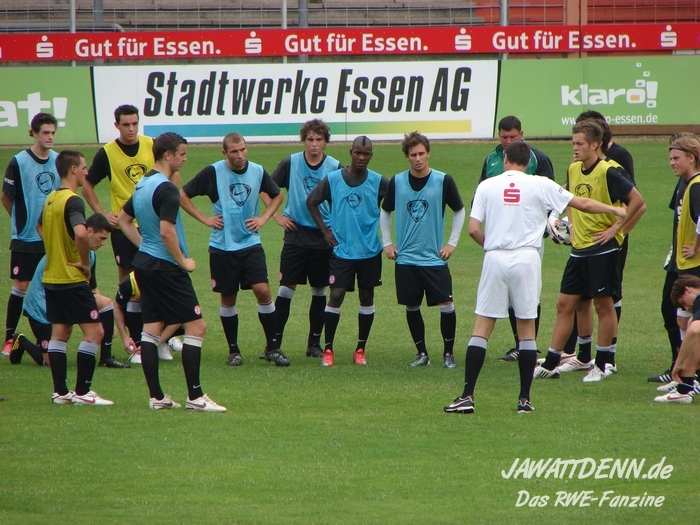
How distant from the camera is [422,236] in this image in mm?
8562

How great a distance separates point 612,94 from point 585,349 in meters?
16.2

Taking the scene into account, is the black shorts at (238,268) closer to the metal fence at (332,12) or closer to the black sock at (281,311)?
the black sock at (281,311)

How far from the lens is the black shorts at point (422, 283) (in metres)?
8.57

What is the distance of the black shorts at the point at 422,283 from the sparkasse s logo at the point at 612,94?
52.2 ft

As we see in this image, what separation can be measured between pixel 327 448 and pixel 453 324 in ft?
9.68

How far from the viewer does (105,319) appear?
8633mm

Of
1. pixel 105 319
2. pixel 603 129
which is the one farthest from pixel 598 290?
pixel 105 319

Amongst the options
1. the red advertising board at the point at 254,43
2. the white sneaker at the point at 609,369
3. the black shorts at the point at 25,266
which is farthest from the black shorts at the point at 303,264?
the red advertising board at the point at 254,43

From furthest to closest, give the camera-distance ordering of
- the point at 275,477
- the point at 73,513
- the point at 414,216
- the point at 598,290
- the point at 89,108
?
the point at 89,108 < the point at 414,216 < the point at 598,290 < the point at 275,477 < the point at 73,513

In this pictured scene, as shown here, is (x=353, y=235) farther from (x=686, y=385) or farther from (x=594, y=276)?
(x=686, y=385)

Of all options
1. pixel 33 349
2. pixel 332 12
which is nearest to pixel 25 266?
pixel 33 349

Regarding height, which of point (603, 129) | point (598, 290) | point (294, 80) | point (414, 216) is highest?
point (294, 80)

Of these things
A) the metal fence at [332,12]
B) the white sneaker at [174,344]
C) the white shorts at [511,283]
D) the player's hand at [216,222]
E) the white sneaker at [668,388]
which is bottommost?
the white sneaker at [174,344]

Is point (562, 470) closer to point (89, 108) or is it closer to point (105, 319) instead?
point (105, 319)
